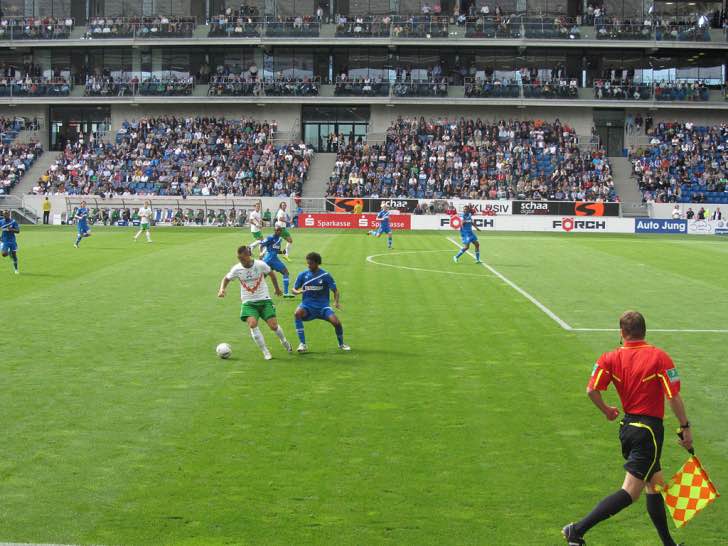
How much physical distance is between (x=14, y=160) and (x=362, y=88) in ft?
95.3

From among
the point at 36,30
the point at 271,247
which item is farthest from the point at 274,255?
the point at 36,30

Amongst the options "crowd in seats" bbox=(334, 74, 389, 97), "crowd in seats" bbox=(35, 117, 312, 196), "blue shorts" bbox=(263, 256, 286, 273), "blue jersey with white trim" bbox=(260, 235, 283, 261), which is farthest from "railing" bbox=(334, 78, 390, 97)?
"blue shorts" bbox=(263, 256, 286, 273)

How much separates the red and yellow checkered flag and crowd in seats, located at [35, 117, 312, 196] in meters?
62.5

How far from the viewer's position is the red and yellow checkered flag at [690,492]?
7.12 meters

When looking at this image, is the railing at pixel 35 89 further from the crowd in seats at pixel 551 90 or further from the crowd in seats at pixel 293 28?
the crowd in seats at pixel 551 90

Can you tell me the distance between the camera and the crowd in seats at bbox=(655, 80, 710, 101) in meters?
74.9

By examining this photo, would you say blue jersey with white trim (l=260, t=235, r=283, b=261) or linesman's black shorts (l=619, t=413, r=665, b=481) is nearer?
linesman's black shorts (l=619, t=413, r=665, b=481)

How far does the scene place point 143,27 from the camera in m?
78.6

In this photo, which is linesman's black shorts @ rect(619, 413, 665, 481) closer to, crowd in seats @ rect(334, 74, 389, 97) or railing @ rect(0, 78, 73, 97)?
crowd in seats @ rect(334, 74, 389, 97)

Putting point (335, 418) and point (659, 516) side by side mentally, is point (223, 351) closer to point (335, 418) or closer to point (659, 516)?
point (335, 418)

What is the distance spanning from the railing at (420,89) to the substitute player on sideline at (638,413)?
69726mm

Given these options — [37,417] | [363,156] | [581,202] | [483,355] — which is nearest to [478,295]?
[483,355]

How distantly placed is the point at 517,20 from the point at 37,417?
7124cm

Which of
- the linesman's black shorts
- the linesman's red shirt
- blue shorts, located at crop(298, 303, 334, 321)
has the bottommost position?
blue shorts, located at crop(298, 303, 334, 321)
